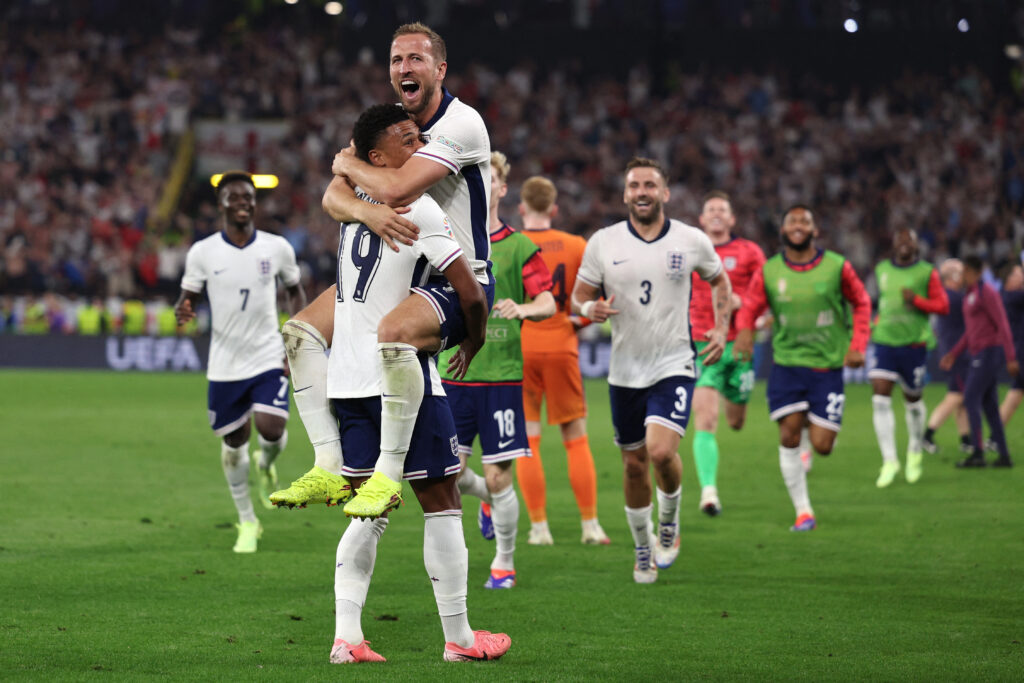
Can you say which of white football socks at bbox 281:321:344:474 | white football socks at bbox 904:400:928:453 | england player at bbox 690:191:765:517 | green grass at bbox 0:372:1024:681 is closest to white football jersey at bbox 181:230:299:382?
green grass at bbox 0:372:1024:681

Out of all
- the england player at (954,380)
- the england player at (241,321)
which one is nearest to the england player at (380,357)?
the england player at (241,321)

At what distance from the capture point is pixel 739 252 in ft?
37.8

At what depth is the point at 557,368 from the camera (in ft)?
30.4

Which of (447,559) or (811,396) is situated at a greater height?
(811,396)

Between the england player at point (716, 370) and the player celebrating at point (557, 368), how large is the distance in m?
1.46

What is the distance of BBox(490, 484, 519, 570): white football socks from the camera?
770 cm

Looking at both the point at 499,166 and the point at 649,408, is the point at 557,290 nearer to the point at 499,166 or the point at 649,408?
the point at 499,166

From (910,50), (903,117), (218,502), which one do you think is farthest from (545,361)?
(910,50)

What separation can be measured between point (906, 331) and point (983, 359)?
1.30 m

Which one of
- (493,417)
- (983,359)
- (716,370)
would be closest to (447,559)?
(493,417)

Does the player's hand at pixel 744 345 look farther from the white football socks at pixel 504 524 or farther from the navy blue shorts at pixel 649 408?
the white football socks at pixel 504 524

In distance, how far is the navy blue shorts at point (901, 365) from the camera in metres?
13.1

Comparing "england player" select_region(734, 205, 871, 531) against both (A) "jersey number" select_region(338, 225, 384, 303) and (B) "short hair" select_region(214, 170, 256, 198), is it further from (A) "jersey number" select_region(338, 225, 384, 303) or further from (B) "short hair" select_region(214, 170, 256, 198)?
(A) "jersey number" select_region(338, 225, 384, 303)

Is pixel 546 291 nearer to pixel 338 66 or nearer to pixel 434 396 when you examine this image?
pixel 434 396
